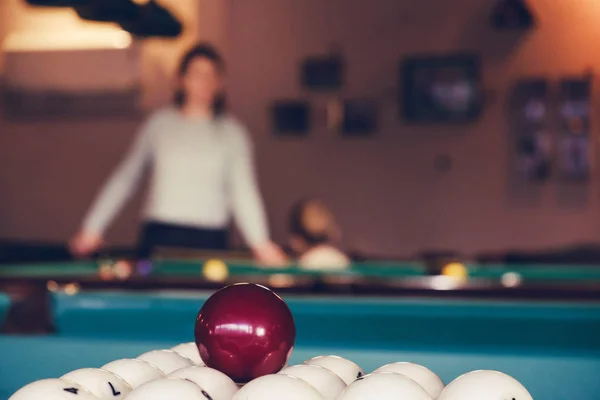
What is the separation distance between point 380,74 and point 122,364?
17.4 ft

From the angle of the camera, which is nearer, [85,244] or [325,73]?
[85,244]

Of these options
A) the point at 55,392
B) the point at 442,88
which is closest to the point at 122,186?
the point at 55,392

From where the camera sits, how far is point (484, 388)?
0.97 metres

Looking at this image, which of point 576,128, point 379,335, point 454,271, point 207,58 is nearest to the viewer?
point 379,335

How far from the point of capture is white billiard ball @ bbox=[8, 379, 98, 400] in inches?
38.4

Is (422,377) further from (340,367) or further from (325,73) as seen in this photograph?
(325,73)

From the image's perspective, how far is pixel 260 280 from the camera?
80.6 inches

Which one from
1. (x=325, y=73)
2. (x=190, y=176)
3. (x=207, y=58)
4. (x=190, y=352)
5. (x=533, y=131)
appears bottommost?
(x=190, y=352)

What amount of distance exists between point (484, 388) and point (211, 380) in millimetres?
352

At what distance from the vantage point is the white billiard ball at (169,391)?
0.94 meters

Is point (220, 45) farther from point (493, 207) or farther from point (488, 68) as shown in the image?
point (493, 207)

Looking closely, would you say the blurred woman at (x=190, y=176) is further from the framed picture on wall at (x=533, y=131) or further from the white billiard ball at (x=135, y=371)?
the framed picture on wall at (x=533, y=131)

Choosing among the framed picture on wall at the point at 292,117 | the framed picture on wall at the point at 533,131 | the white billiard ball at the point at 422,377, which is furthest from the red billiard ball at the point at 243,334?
the framed picture on wall at the point at 292,117

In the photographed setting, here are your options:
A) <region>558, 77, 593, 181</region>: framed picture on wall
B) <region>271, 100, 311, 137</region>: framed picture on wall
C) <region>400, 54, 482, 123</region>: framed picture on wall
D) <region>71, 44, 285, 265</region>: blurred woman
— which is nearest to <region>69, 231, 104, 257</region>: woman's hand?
<region>71, 44, 285, 265</region>: blurred woman
